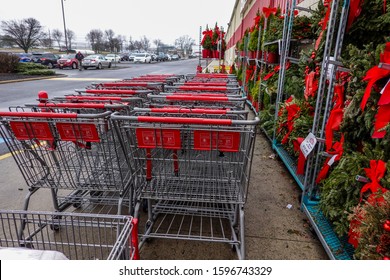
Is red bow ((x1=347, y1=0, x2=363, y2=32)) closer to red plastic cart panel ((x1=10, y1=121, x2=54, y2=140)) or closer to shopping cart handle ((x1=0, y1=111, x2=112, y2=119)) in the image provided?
shopping cart handle ((x1=0, y1=111, x2=112, y2=119))

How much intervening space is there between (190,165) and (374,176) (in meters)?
1.33

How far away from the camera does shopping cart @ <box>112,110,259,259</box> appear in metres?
1.98

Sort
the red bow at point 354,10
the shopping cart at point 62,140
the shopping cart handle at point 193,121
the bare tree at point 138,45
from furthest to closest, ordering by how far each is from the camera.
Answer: the bare tree at point 138,45 < the red bow at point 354,10 < the shopping cart at point 62,140 < the shopping cart handle at point 193,121

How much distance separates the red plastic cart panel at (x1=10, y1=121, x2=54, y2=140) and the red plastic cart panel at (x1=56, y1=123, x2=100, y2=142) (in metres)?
0.11

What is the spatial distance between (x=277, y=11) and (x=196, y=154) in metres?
4.90

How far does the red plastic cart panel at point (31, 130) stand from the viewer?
212 centimetres

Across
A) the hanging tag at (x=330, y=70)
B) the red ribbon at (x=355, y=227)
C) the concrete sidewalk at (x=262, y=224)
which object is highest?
the hanging tag at (x=330, y=70)

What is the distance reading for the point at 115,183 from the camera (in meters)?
2.34

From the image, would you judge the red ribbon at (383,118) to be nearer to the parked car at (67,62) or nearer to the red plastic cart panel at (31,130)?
the red plastic cart panel at (31,130)

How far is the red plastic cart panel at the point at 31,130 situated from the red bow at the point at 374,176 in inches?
92.0

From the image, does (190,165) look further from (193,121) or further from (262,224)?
(262,224)

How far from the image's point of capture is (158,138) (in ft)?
6.73

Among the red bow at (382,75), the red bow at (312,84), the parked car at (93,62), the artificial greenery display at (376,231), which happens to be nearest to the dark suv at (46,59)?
the parked car at (93,62)

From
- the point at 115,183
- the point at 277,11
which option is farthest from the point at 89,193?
the point at 277,11
